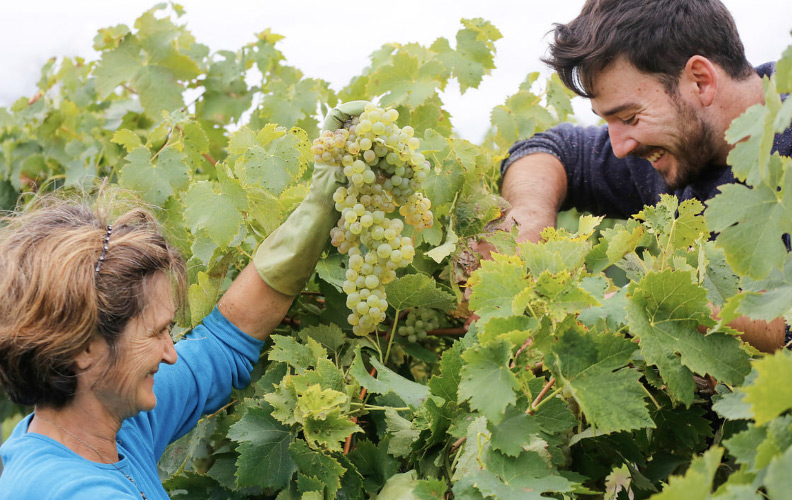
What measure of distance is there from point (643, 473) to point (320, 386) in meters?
0.65

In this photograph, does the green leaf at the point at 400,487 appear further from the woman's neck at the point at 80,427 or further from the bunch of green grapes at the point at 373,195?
the woman's neck at the point at 80,427

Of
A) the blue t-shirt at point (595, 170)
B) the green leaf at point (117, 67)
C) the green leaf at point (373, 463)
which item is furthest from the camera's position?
the green leaf at point (117, 67)

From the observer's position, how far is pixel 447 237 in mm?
1654

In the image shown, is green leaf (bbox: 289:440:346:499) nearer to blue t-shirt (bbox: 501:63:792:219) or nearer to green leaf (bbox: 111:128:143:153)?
green leaf (bbox: 111:128:143:153)

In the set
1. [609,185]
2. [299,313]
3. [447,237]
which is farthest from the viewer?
[609,185]

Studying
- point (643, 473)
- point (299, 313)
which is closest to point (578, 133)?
point (299, 313)

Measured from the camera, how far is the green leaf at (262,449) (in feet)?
4.73

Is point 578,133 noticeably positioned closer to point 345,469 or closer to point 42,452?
point 345,469

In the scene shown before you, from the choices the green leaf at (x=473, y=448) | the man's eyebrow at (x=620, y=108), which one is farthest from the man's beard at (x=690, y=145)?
the green leaf at (x=473, y=448)

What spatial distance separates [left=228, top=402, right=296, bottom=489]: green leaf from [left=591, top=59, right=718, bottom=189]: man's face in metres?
1.36

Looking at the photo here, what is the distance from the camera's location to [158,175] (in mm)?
2035

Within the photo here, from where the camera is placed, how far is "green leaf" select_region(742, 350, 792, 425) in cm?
78

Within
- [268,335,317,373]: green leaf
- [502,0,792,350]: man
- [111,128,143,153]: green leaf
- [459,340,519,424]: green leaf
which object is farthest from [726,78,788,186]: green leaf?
[111,128,143,153]: green leaf

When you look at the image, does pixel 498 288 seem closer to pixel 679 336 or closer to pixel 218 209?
pixel 679 336
